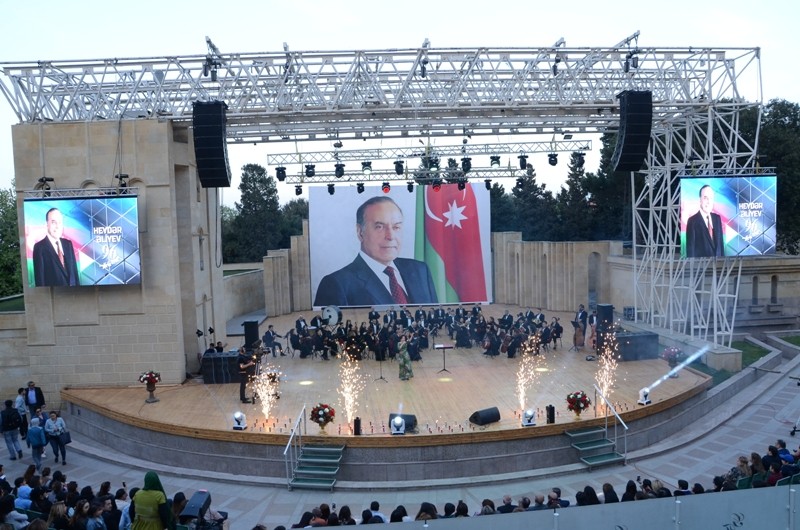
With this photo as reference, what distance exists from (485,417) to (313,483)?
12.7ft

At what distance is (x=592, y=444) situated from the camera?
12844mm

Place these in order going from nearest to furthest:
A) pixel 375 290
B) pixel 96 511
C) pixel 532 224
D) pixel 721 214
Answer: pixel 96 511
pixel 721 214
pixel 375 290
pixel 532 224

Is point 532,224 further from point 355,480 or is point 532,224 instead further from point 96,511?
point 96,511

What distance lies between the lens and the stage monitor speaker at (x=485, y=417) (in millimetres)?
12977

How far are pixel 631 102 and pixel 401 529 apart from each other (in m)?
12.4

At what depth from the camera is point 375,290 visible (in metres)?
31.1

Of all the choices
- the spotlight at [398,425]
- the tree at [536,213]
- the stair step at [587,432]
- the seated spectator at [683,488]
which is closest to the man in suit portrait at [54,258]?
the spotlight at [398,425]

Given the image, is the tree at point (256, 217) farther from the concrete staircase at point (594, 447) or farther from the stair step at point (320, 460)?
the concrete staircase at point (594, 447)

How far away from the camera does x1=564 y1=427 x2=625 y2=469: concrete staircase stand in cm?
1251

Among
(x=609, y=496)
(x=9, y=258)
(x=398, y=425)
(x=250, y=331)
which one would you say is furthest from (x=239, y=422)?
(x=9, y=258)

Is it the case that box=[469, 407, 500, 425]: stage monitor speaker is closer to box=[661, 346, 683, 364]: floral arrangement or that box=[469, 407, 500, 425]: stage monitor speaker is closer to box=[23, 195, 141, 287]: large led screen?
box=[661, 346, 683, 364]: floral arrangement

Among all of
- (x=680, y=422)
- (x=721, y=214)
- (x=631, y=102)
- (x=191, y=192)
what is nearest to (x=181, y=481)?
(x=191, y=192)

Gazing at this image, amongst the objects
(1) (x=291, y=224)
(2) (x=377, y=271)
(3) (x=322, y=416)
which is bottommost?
(3) (x=322, y=416)

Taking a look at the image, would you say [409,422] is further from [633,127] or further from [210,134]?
[633,127]
